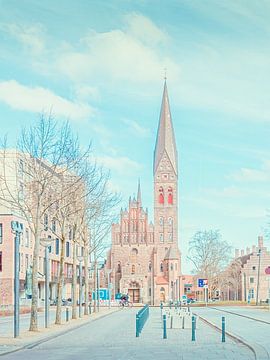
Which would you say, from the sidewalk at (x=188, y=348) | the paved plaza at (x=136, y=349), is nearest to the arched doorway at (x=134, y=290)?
the paved plaza at (x=136, y=349)

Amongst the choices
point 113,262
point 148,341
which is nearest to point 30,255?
point 113,262

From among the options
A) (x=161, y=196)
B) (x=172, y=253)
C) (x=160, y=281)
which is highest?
(x=161, y=196)

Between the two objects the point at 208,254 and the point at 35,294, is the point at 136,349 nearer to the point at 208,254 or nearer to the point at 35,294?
the point at 35,294

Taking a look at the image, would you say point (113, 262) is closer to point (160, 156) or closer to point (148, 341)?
point (160, 156)


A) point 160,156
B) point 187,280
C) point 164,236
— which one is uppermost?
point 160,156

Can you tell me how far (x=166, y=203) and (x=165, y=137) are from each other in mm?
15745

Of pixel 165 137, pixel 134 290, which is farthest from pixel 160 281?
pixel 165 137

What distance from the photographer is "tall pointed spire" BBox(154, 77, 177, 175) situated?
15200cm

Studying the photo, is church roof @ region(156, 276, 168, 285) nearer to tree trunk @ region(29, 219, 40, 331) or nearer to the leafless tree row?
the leafless tree row

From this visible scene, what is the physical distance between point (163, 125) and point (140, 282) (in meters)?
36.9

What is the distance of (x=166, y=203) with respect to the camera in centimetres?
14625

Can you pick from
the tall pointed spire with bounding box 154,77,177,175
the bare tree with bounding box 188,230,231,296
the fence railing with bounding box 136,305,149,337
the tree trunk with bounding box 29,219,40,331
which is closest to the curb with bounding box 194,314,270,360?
the fence railing with bounding box 136,305,149,337

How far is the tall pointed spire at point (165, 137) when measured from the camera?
15200 cm

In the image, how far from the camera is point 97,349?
850 inches
